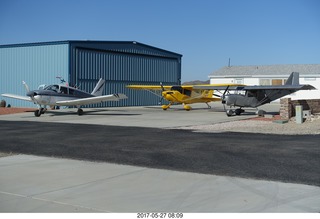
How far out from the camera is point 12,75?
34781 millimetres

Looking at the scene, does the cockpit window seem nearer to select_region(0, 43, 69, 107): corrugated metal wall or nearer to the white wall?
select_region(0, 43, 69, 107): corrugated metal wall

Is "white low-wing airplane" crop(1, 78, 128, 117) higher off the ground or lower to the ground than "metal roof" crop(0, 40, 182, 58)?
lower

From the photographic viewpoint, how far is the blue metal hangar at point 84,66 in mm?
32500

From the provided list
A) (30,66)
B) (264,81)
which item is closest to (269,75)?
(264,81)

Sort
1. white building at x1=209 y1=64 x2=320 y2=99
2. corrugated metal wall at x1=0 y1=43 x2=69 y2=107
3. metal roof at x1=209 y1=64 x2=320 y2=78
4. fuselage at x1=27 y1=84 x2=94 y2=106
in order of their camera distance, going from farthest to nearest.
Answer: metal roof at x1=209 y1=64 x2=320 y2=78
white building at x1=209 y1=64 x2=320 y2=99
corrugated metal wall at x1=0 y1=43 x2=69 y2=107
fuselage at x1=27 y1=84 x2=94 y2=106

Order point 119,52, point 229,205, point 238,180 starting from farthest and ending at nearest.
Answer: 1. point 119,52
2. point 238,180
3. point 229,205

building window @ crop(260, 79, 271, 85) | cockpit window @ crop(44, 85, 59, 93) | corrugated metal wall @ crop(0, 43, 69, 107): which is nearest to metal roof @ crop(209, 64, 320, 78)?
building window @ crop(260, 79, 271, 85)

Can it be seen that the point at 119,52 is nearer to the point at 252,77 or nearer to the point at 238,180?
the point at 252,77

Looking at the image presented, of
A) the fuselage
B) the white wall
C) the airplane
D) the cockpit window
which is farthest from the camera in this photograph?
the white wall

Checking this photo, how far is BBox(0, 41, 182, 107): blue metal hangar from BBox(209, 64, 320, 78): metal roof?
45.0ft

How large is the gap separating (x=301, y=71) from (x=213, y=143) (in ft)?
130

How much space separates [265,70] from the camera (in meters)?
51.1

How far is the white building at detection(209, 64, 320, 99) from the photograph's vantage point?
151 ft

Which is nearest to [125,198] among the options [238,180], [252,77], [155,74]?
[238,180]
